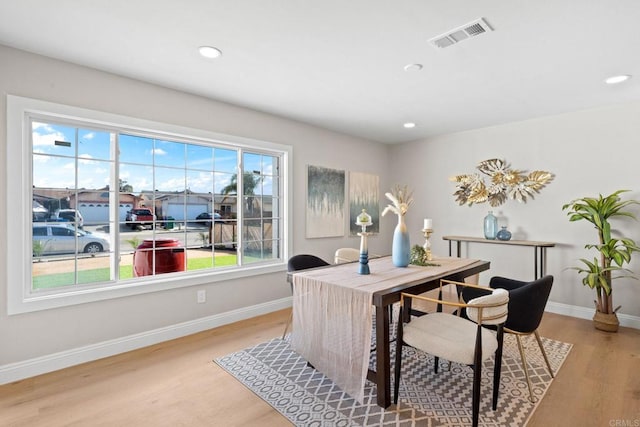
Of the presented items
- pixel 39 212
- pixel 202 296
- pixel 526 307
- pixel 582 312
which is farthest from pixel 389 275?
pixel 582 312

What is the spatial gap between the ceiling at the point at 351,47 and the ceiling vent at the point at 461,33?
0.16ft

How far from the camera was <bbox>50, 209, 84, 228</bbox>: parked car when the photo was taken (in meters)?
2.58

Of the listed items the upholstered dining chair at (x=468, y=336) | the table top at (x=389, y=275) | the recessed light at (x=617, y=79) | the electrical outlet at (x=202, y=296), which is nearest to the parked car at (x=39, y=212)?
the electrical outlet at (x=202, y=296)

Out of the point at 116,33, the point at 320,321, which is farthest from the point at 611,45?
the point at 116,33

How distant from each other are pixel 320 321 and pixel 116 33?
2443 millimetres

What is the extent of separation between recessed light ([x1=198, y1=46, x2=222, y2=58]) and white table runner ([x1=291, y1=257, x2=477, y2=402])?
182cm

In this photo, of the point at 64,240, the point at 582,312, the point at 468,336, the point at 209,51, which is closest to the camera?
the point at 468,336

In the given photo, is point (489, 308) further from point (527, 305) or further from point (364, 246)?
point (364, 246)

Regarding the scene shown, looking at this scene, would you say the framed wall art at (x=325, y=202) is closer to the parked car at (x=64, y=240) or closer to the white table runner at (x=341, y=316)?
the white table runner at (x=341, y=316)

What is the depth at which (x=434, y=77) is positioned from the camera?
2859mm

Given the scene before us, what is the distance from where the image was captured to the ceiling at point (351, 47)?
1881mm

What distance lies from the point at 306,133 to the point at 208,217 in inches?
70.6

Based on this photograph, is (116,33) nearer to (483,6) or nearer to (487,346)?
(483,6)

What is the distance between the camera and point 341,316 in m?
2.12
